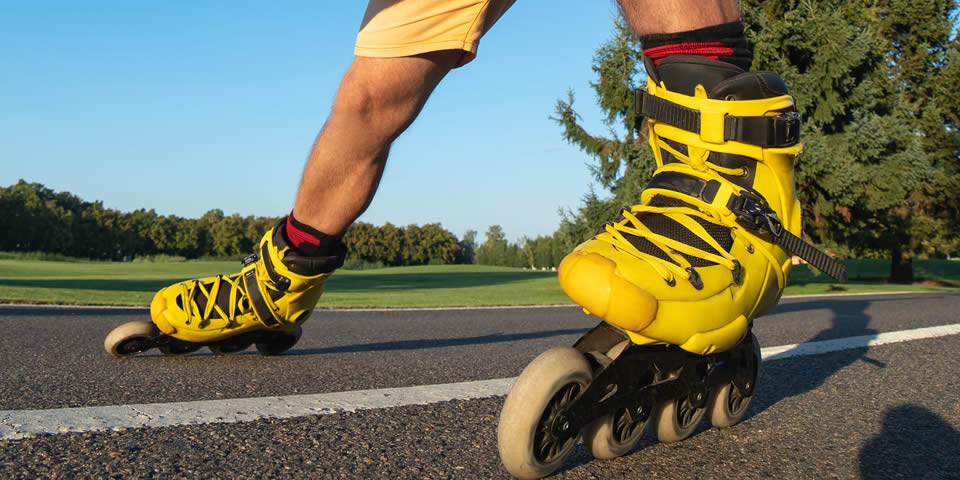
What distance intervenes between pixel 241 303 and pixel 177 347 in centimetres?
41

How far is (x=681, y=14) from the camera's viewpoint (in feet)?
4.72

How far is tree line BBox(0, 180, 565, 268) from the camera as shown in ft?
206

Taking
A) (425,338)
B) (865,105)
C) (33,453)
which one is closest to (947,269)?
(865,105)

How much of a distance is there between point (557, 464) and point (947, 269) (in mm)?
40014

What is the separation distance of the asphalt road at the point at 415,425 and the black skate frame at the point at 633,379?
102 millimetres

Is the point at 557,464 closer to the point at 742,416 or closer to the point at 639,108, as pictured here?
the point at 742,416

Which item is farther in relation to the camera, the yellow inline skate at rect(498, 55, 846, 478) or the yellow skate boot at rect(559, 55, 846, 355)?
the yellow skate boot at rect(559, 55, 846, 355)

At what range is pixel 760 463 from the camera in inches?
48.8

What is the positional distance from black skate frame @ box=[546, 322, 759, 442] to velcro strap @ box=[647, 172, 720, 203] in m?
0.31

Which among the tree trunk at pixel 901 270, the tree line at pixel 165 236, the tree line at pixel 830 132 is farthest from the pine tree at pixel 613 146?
the tree line at pixel 165 236

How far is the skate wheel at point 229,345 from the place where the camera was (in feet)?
7.66

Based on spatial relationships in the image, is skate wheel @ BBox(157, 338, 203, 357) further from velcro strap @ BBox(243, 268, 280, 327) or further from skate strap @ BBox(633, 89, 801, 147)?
skate strap @ BBox(633, 89, 801, 147)

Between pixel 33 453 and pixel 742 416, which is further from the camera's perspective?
pixel 742 416

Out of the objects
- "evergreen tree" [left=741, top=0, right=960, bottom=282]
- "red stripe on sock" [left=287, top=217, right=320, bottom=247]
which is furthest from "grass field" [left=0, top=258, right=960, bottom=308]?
"red stripe on sock" [left=287, top=217, right=320, bottom=247]
